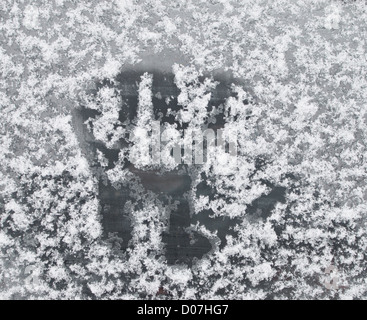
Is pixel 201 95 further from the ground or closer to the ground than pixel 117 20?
closer to the ground

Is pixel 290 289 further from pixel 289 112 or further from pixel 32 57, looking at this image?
pixel 32 57

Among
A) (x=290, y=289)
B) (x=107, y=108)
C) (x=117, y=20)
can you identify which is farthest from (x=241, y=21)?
(x=290, y=289)

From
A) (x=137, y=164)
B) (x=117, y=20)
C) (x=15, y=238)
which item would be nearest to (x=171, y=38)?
(x=117, y=20)

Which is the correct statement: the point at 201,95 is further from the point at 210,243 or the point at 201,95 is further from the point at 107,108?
the point at 210,243
